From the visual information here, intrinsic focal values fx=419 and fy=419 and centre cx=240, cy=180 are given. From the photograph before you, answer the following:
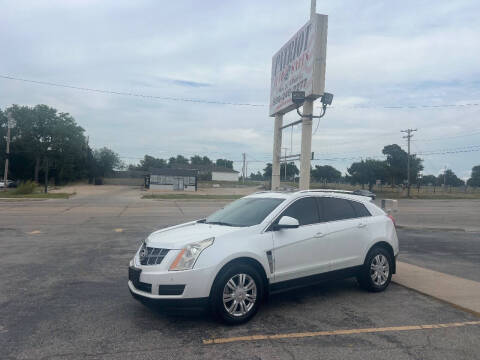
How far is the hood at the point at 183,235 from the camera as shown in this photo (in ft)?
16.5

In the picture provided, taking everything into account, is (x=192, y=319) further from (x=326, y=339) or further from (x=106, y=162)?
(x=106, y=162)

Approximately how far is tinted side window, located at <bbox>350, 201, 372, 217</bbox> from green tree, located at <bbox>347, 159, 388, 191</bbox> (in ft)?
220

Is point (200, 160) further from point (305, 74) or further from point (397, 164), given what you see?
point (305, 74)

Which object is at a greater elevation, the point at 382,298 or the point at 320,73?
the point at 320,73

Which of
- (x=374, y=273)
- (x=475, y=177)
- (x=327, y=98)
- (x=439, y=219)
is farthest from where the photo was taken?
(x=475, y=177)

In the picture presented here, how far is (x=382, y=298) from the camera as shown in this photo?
20.6ft

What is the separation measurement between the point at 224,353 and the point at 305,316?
1526mm

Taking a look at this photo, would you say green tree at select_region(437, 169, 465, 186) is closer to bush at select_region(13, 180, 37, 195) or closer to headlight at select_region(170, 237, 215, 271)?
bush at select_region(13, 180, 37, 195)

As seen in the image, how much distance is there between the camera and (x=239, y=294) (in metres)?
5.00

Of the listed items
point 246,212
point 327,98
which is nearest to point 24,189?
point 327,98

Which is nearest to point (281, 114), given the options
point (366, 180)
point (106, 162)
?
point (366, 180)

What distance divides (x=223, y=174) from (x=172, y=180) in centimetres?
5398

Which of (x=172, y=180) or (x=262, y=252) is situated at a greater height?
(x=172, y=180)

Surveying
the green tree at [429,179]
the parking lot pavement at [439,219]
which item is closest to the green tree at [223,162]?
the green tree at [429,179]
